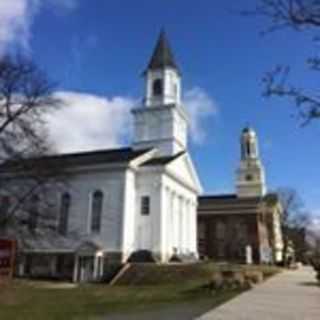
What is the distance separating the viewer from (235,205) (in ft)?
250

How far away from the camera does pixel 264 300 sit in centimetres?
1789

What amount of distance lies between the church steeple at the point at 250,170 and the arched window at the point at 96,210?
44.3 meters

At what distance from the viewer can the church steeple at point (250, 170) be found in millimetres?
83062

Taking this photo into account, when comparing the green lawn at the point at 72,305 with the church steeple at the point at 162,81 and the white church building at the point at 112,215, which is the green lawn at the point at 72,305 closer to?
the white church building at the point at 112,215

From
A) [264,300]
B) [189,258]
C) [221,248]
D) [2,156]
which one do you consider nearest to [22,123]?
[2,156]

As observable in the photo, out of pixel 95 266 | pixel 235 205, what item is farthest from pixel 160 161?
pixel 235 205

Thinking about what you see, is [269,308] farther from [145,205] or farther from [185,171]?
[185,171]

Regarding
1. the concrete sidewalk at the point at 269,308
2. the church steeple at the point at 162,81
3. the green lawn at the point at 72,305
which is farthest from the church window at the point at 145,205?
the concrete sidewalk at the point at 269,308

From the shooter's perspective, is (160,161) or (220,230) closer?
(160,161)

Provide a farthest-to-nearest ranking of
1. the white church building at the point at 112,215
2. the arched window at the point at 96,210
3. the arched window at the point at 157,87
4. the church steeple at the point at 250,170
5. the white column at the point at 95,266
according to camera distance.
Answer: the church steeple at the point at 250,170
the arched window at the point at 157,87
the arched window at the point at 96,210
the white church building at the point at 112,215
the white column at the point at 95,266

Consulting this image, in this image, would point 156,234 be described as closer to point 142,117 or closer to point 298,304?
point 142,117

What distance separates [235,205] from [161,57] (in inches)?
1188

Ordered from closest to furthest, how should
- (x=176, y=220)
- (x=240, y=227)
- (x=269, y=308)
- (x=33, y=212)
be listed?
(x=269, y=308)
(x=33, y=212)
(x=176, y=220)
(x=240, y=227)

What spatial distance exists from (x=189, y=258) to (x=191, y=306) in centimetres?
2948
